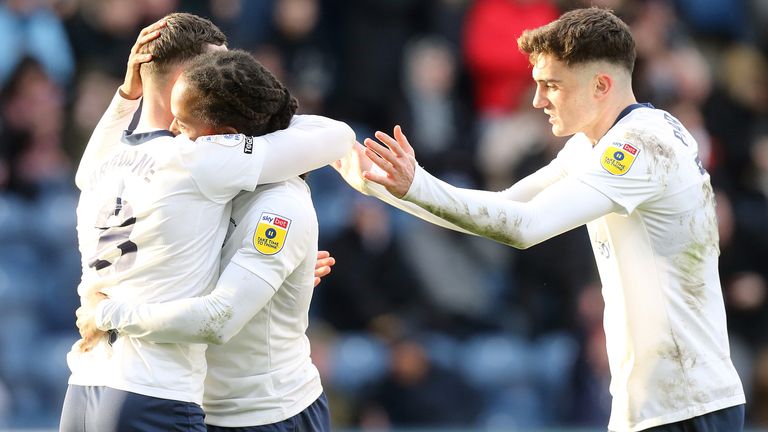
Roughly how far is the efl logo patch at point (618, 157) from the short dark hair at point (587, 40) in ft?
1.29

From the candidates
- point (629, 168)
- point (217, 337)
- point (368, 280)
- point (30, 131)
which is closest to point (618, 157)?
point (629, 168)

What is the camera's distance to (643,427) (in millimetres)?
4219

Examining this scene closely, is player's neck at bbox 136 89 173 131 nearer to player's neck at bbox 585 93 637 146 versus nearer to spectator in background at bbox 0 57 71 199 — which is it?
player's neck at bbox 585 93 637 146

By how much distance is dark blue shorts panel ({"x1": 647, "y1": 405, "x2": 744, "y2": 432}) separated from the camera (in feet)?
13.8

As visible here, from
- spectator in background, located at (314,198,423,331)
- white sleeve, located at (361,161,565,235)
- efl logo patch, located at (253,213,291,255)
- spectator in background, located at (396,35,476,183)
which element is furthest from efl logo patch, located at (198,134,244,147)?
spectator in background, located at (396,35,476,183)

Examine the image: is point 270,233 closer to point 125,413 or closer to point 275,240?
point 275,240

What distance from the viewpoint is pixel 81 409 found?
151 inches

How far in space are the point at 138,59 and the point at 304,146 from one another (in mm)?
659

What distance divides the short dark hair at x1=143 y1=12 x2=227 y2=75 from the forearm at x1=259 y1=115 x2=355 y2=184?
418 mm

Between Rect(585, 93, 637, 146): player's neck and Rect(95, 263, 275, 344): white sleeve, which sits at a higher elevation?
Rect(585, 93, 637, 146): player's neck

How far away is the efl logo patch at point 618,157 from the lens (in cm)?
412

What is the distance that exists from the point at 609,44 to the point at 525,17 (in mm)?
5066

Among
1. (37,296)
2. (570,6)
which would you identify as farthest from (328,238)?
(570,6)

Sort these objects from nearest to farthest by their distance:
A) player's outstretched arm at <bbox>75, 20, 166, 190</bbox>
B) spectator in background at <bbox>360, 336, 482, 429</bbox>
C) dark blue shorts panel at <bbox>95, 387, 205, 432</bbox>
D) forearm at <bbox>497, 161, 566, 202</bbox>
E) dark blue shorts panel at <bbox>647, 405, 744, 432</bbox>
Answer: dark blue shorts panel at <bbox>95, 387, 205, 432</bbox>, dark blue shorts panel at <bbox>647, 405, 744, 432</bbox>, player's outstretched arm at <bbox>75, 20, 166, 190</bbox>, forearm at <bbox>497, 161, 566, 202</bbox>, spectator in background at <bbox>360, 336, 482, 429</bbox>
